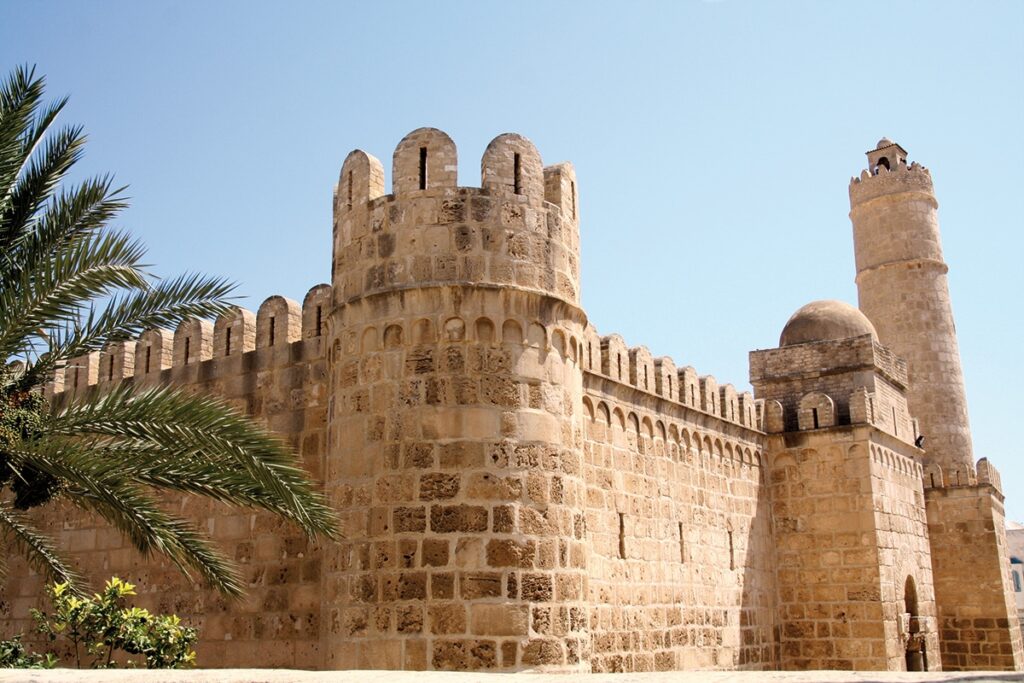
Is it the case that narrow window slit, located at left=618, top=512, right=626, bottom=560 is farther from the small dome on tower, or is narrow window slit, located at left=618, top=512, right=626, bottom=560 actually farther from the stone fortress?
the small dome on tower

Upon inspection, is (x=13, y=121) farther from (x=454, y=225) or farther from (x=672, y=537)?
(x=672, y=537)

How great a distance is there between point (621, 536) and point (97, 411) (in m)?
5.40

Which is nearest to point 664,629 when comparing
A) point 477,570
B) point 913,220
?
point 477,570

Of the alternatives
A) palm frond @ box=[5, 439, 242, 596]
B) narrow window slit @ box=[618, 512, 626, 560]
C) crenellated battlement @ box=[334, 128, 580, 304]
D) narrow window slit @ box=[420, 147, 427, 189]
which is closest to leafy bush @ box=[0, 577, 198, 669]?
palm frond @ box=[5, 439, 242, 596]

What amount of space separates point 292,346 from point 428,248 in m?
2.40

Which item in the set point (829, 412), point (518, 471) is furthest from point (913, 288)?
point (518, 471)

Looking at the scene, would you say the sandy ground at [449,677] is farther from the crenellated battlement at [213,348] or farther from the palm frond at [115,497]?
the crenellated battlement at [213,348]

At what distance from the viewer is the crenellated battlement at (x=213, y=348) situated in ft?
32.9

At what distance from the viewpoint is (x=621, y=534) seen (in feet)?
34.8

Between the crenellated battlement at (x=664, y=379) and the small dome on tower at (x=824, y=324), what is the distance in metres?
1.88

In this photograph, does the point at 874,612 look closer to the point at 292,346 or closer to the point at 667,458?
the point at 667,458

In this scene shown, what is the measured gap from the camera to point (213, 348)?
35.7ft

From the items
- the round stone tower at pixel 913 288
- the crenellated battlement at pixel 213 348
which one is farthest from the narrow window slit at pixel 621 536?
the round stone tower at pixel 913 288

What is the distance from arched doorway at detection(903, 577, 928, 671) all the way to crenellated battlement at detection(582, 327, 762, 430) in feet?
9.51
